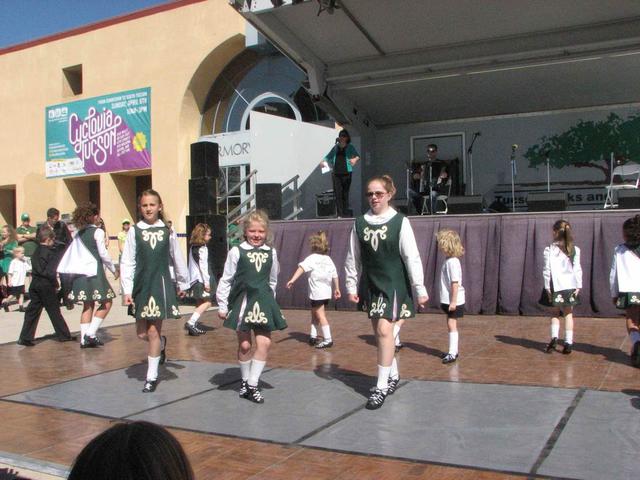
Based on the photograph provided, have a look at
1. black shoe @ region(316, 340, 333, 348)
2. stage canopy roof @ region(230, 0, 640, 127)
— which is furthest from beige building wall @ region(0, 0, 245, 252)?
black shoe @ region(316, 340, 333, 348)

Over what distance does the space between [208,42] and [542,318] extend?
14.4m

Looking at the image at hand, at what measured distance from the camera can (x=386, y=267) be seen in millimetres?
5398

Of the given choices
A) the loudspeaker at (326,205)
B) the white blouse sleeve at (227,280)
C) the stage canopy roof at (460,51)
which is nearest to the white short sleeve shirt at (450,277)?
the white blouse sleeve at (227,280)

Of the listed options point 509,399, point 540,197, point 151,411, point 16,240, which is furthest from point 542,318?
point 16,240

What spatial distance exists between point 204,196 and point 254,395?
303 inches

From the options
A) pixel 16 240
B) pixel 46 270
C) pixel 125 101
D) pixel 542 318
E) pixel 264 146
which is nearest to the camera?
pixel 46 270

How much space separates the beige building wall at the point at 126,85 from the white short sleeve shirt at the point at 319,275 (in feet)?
42.9

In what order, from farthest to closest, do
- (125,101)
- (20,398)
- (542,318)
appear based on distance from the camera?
1. (125,101)
2. (542,318)
3. (20,398)

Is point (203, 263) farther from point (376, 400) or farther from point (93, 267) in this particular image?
point (376, 400)

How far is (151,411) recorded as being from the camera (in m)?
5.22

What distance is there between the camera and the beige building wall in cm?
2044

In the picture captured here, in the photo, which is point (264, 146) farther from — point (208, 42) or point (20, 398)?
point (20, 398)

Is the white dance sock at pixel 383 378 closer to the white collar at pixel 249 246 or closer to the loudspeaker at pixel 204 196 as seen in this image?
the white collar at pixel 249 246

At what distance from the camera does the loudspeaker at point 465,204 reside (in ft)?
40.1
